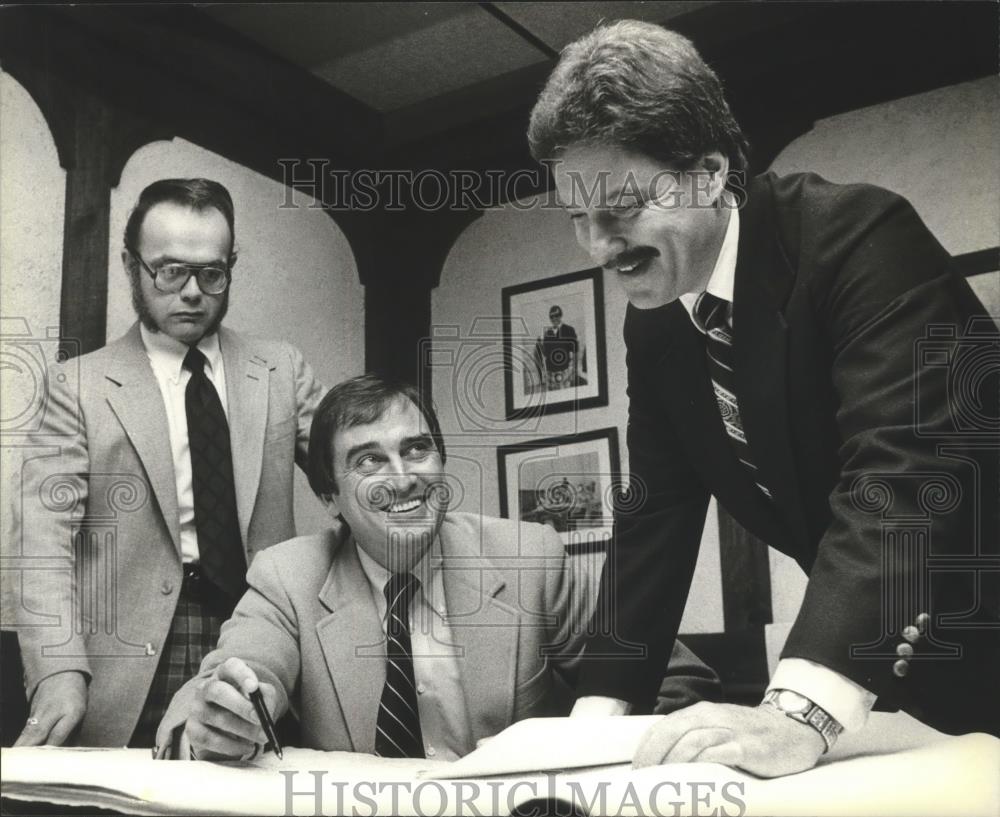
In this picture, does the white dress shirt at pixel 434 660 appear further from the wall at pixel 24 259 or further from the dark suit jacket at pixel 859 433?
the wall at pixel 24 259

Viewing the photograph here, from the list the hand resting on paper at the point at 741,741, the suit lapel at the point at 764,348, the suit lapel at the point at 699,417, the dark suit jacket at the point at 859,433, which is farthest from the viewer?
the suit lapel at the point at 699,417

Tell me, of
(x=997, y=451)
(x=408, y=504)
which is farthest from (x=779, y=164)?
(x=408, y=504)

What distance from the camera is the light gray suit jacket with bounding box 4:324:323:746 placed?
1737 mm

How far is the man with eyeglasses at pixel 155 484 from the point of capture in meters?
1.74

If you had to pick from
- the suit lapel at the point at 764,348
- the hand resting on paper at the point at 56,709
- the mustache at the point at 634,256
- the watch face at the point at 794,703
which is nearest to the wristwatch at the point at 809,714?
the watch face at the point at 794,703

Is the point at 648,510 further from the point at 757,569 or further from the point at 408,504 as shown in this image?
the point at 408,504

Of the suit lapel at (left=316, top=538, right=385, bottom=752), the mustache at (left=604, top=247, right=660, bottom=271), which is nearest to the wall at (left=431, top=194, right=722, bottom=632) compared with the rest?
the mustache at (left=604, top=247, right=660, bottom=271)

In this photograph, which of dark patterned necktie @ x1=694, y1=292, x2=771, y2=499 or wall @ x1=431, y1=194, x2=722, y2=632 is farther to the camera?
wall @ x1=431, y1=194, x2=722, y2=632

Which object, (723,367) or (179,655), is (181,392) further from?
(723,367)

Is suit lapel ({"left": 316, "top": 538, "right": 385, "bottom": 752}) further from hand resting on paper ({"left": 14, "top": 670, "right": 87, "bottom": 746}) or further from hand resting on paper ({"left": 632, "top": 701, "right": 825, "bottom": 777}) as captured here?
hand resting on paper ({"left": 632, "top": 701, "right": 825, "bottom": 777})

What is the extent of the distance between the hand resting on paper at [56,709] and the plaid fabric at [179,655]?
3.7 inches

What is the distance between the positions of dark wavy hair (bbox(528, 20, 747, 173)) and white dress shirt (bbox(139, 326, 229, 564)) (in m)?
0.63

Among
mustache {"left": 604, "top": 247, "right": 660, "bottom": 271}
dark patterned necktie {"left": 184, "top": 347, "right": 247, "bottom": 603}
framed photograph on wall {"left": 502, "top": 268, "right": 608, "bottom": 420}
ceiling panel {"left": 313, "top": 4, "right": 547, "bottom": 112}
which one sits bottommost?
Answer: dark patterned necktie {"left": 184, "top": 347, "right": 247, "bottom": 603}

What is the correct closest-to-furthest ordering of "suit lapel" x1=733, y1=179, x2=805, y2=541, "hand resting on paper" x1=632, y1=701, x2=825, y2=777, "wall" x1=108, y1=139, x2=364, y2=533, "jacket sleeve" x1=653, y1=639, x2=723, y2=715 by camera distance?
"hand resting on paper" x1=632, y1=701, x2=825, y2=777
"suit lapel" x1=733, y1=179, x2=805, y2=541
"jacket sleeve" x1=653, y1=639, x2=723, y2=715
"wall" x1=108, y1=139, x2=364, y2=533
